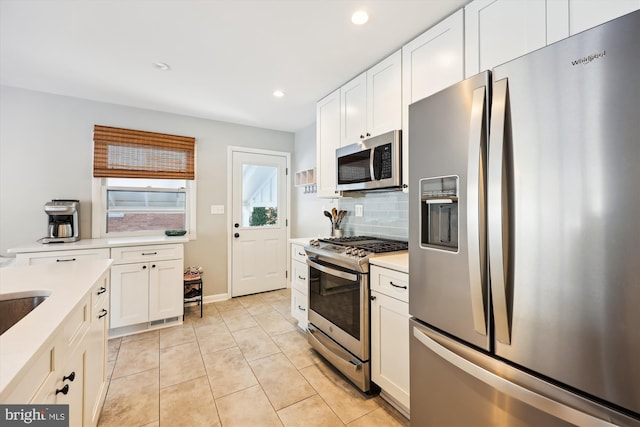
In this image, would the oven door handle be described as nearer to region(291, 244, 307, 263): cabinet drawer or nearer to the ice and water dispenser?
region(291, 244, 307, 263): cabinet drawer

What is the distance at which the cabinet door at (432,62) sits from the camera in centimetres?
166

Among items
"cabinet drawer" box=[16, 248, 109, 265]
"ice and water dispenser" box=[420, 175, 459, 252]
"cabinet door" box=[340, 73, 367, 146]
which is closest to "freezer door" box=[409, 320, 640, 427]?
"ice and water dispenser" box=[420, 175, 459, 252]

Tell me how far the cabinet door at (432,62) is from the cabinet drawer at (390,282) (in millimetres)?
681

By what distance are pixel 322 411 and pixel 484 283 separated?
53.9 inches

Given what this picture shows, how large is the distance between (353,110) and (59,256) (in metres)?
3.01

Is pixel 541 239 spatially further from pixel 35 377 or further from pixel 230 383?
pixel 230 383

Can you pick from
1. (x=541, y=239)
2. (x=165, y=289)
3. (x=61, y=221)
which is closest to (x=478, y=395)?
(x=541, y=239)

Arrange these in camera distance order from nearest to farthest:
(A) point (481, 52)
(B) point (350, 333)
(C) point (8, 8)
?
1. (A) point (481, 52)
2. (C) point (8, 8)
3. (B) point (350, 333)

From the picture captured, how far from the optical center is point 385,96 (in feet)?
7.16

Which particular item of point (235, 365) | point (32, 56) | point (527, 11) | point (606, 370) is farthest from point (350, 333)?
point (32, 56)

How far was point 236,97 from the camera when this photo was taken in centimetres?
303

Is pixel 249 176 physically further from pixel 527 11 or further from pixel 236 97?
pixel 527 11

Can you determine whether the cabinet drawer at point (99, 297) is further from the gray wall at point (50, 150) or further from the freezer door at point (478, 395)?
the gray wall at point (50, 150)

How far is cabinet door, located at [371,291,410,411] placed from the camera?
5.32 ft
